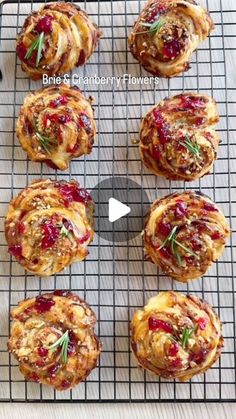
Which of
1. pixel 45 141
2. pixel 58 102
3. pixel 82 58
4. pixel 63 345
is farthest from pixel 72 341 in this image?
pixel 82 58

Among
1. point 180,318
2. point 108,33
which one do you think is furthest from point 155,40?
point 180,318

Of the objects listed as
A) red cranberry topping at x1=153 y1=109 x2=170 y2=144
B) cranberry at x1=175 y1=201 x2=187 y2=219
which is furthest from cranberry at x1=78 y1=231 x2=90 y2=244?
red cranberry topping at x1=153 y1=109 x2=170 y2=144

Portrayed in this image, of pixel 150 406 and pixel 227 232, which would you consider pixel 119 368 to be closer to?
pixel 150 406

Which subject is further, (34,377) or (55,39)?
(55,39)

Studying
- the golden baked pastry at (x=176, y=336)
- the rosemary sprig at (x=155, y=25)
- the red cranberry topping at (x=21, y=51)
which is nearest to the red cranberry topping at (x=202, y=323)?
the golden baked pastry at (x=176, y=336)

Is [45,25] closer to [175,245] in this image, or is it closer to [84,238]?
[84,238]

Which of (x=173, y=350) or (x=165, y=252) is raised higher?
(x=165, y=252)

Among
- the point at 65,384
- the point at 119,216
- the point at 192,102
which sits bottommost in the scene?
the point at 65,384

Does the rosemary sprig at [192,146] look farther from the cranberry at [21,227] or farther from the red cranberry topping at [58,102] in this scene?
the cranberry at [21,227]
